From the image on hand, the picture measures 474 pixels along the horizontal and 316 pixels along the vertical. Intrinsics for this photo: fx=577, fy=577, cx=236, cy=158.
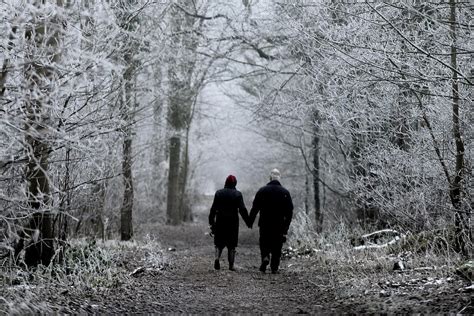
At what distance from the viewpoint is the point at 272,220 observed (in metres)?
10.9

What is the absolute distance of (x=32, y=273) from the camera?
7.71 m

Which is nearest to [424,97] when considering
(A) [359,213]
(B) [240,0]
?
→ (A) [359,213]

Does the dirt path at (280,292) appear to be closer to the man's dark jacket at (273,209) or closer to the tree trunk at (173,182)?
the man's dark jacket at (273,209)

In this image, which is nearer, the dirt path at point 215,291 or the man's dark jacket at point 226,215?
the dirt path at point 215,291

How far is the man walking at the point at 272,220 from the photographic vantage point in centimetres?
1073

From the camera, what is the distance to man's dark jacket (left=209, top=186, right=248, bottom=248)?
10.8 m

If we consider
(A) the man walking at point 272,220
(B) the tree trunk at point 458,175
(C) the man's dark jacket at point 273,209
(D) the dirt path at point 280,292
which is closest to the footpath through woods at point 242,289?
(D) the dirt path at point 280,292

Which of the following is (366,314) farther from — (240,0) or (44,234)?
(240,0)

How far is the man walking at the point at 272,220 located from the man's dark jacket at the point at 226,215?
30 centimetres

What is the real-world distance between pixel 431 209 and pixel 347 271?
2.60 meters

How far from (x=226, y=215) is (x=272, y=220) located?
34.3 inches

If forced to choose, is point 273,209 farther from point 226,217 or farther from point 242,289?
point 242,289

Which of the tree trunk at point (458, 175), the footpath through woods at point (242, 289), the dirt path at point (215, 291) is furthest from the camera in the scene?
the tree trunk at point (458, 175)

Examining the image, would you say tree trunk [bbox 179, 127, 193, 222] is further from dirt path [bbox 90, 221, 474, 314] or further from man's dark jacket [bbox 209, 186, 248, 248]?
dirt path [bbox 90, 221, 474, 314]
